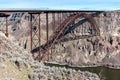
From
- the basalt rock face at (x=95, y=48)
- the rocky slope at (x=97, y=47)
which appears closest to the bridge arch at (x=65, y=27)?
the basalt rock face at (x=95, y=48)

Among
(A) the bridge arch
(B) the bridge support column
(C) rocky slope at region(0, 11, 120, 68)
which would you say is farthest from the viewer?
(C) rocky slope at region(0, 11, 120, 68)

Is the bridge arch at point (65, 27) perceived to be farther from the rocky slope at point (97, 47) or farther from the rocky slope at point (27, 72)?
the rocky slope at point (27, 72)

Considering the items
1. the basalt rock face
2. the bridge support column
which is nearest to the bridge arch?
the bridge support column

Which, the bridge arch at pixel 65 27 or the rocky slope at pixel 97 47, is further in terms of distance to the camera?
the rocky slope at pixel 97 47

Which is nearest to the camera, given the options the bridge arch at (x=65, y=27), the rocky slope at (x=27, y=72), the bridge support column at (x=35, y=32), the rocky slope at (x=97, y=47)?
the rocky slope at (x=27, y=72)

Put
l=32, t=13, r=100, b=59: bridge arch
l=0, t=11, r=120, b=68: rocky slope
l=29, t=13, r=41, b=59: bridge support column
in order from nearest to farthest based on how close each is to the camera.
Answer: l=29, t=13, r=41, b=59: bridge support column, l=32, t=13, r=100, b=59: bridge arch, l=0, t=11, r=120, b=68: rocky slope

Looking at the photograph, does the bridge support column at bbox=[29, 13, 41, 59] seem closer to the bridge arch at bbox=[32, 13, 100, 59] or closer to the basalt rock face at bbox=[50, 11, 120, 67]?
the bridge arch at bbox=[32, 13, 100, 59]

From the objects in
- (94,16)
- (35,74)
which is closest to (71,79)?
(35,74)

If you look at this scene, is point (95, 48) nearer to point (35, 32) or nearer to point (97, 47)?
point (97, 47)

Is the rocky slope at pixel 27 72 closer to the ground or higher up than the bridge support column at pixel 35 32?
closer to the ground

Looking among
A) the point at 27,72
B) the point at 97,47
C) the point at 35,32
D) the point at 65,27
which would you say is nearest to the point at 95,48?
the point at 97,47
